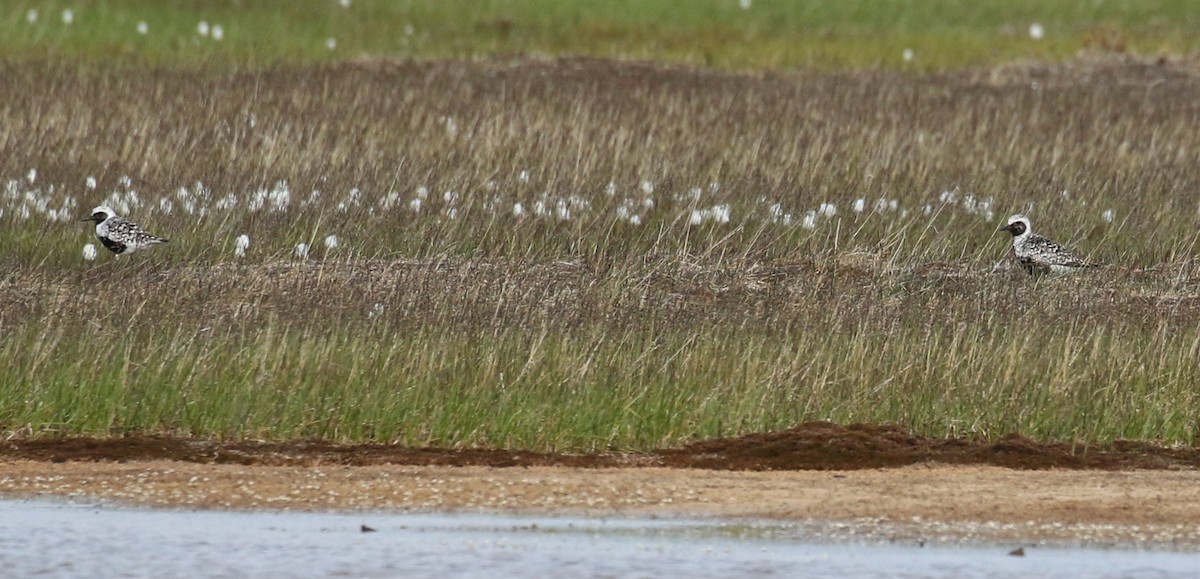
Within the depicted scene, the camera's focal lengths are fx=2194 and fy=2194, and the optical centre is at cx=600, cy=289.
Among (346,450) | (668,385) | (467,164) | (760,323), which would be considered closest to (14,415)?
(346,450)

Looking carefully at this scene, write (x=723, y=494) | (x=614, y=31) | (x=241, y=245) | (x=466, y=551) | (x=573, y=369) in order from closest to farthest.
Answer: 1. (x=466, y=551)
2. (x=723, y=494)
3. (x=573, y=369)
4. (x=241, y=245)
5. (x=614, y=31)

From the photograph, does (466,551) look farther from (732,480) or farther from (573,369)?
(573,369)

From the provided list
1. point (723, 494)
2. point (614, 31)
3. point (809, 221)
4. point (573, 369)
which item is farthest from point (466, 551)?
point (614, 31)

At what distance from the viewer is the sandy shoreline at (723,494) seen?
9078 millimetres

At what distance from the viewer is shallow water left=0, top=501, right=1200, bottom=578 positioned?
319 inches

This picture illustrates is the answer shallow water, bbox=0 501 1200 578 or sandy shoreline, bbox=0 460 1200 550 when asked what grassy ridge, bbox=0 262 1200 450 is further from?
shallow water, bbox=0 501 1200 578

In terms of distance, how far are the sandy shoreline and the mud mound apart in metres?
0.15

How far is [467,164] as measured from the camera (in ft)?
63.1

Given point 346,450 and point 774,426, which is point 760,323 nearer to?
point 774,426

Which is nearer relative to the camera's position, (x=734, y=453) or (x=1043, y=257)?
(x=734, y=453)

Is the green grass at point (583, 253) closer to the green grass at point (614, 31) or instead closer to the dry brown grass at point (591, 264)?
the dry brown grass at point (591, 264)

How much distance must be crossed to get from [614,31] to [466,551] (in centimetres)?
2776

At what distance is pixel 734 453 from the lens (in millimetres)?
10508

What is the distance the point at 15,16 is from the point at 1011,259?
21.4 metres
